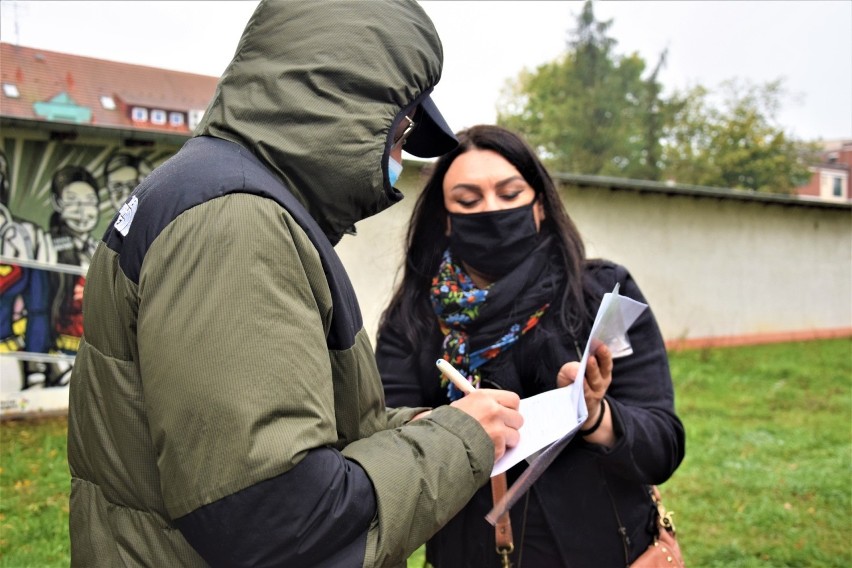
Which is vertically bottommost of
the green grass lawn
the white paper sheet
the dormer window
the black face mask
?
the green grass lawn

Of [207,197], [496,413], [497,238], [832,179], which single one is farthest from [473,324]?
[832,179]

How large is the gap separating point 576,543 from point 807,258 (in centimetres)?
1544

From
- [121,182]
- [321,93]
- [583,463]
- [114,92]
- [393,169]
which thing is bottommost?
[583,463]

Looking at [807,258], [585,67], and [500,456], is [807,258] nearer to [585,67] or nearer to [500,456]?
[500,456]

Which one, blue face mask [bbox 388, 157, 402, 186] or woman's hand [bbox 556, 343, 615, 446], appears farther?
woman's hand [bbox 556, 343, 615, 446]

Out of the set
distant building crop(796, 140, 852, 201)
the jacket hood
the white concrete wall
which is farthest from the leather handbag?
distant building crop(796, 140, 852, 201)

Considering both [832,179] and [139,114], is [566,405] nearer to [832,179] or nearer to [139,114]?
[139,114]

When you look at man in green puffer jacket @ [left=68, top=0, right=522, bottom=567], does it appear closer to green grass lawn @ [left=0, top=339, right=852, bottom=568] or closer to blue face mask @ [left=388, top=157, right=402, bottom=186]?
blue face mask @ [left=388, top=157, right=402, bottom=186]

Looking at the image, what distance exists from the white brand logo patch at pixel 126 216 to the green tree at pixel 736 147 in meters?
43.9

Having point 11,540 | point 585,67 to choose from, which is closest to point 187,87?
point 585,67

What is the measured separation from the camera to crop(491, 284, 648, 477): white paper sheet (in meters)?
1.66

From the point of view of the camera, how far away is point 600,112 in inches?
1743

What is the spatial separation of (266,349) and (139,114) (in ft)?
136

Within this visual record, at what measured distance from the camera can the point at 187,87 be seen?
41156 millimetres
